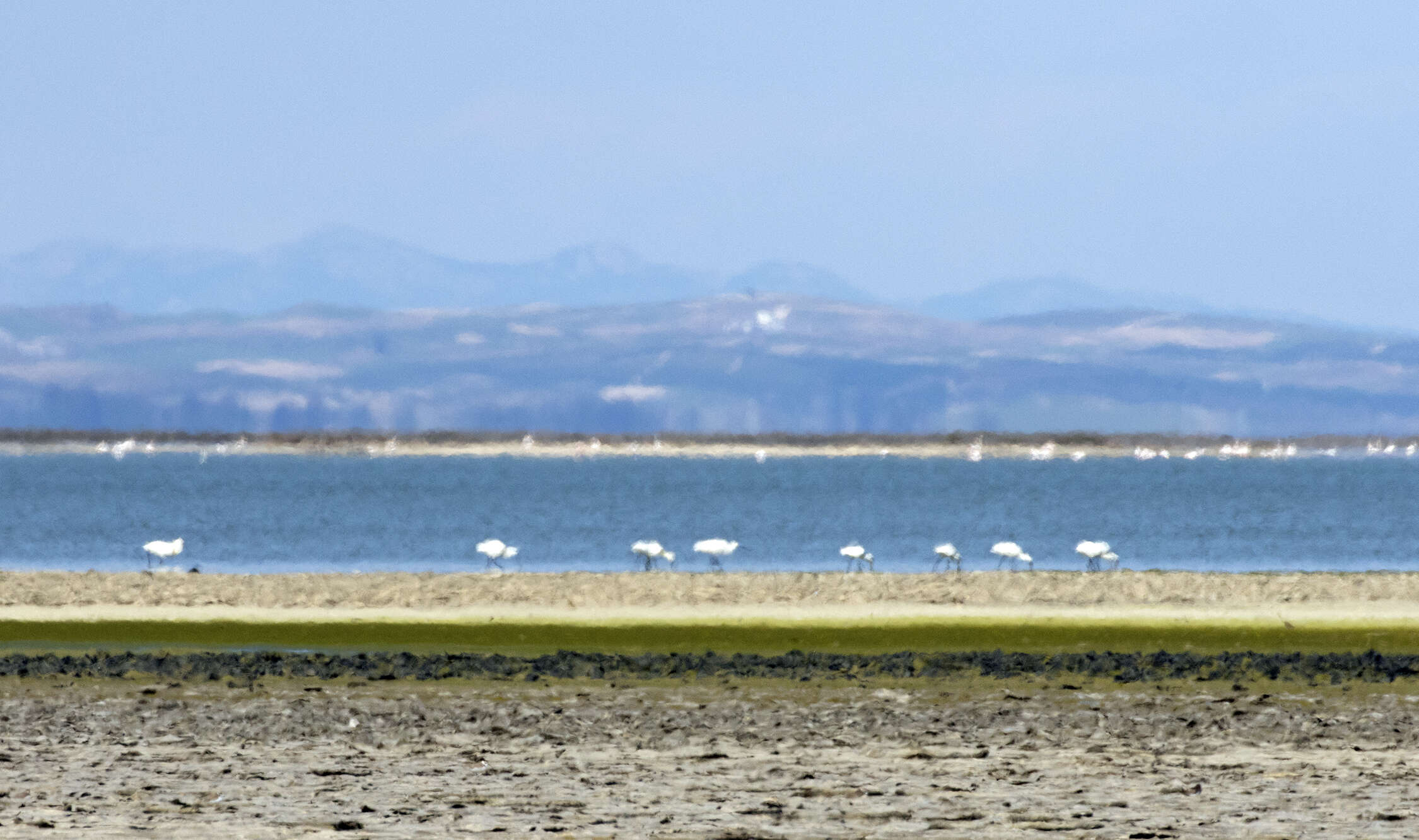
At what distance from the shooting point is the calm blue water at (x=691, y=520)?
5372 centimetres

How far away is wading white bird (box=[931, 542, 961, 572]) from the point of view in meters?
44.9

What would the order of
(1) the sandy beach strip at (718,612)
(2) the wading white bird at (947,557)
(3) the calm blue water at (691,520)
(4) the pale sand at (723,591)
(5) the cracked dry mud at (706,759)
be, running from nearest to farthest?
1. (5) the cracked dry mud at (706,759)
2. (1) the sandy beach strip at (718,612)
3. (4) the pale sand at (723,591)
4. (2) the wading white bird at (947,557)
5. (3) the calm blue water at (691,520)

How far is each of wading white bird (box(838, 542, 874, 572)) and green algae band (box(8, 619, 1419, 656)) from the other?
534 inches

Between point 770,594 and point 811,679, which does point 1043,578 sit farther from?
point 811,679

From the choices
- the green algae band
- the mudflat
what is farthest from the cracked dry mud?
the green algae band

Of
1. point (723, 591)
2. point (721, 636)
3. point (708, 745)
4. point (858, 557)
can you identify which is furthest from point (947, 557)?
point (708, 745)

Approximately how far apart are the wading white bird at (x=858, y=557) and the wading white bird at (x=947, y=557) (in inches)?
57.3

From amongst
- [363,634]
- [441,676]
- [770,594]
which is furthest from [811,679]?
[770,594]

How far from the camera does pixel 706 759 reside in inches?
661

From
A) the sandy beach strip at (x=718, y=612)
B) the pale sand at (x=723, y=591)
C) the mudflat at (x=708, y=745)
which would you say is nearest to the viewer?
the mudflat at (x=708, y=745)

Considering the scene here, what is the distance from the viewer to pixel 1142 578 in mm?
37188

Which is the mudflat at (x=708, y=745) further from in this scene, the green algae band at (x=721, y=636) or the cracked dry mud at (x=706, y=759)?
the green algae band at (x=721, y=636)

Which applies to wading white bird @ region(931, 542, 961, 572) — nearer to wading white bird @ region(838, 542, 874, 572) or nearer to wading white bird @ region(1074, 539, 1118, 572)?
wading white bird @ region(838, 542, 874, 572)

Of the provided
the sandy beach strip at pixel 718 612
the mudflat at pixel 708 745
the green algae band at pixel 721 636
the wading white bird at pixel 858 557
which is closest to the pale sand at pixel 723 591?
the sandy beach strip at pixel 718 612
